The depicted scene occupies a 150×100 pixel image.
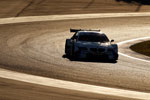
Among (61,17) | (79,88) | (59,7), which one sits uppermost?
(79,88)

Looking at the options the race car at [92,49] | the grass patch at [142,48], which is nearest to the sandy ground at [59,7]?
the grass patch at [142,48]

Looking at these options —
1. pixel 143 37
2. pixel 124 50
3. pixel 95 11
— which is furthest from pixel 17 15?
pixel 124 50

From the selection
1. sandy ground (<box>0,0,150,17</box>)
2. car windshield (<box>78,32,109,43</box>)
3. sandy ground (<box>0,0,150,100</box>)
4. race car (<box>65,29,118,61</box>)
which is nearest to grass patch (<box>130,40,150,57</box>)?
sandy ground (<box>0,0,150,100</box>)

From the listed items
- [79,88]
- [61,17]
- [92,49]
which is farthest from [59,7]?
[79,88]

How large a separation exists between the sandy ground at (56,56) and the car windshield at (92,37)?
1.16 meters

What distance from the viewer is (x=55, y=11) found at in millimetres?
46438

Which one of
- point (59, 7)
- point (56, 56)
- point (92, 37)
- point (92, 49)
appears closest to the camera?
point (92, 49)

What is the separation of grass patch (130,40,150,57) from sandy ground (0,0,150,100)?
75.0 inches

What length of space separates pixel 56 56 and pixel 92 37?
182 centimetres

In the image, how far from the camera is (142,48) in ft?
96.1

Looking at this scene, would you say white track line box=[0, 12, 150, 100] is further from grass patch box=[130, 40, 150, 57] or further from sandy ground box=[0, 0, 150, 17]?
sandy ground box=[0, 0, 150, 17]

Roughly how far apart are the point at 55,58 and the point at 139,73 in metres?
4.72

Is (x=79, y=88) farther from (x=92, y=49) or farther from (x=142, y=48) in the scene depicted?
(x=142, y=48)

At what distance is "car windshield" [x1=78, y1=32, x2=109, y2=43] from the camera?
81.3 feet
